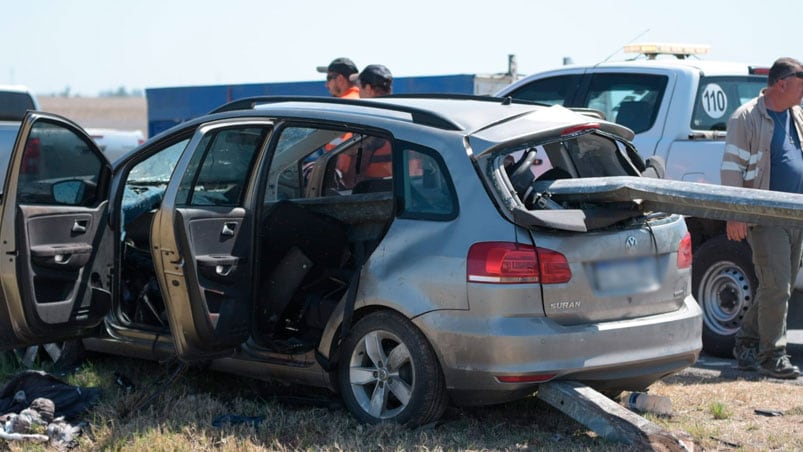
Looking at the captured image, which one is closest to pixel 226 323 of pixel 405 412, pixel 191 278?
pixel 191 278

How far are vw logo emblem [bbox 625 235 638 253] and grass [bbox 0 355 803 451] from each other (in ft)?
2.97

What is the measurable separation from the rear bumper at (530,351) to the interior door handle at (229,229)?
1.14 m

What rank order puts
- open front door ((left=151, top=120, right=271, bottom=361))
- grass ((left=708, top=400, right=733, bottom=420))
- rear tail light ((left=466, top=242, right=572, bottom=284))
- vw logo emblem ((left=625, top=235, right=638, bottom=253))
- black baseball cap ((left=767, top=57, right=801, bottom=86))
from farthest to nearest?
black baseball cap ((left=767, top=57, right=801, bottom=86)) < grass ((left=708, top=400, right=733, bottom=420)) < open front door ((left=151, top=120, right=271, bottom=361)) < vw logo emblem ((left=625, top=235, right=638, bottom=253)) < rear tail light ((left=466, top=242, right=572, bottom=284))

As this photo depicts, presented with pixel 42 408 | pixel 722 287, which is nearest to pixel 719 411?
pixel 722 287

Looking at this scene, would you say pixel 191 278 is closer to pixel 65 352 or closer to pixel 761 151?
pixel 65 352

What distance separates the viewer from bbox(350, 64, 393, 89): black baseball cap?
27.7ft

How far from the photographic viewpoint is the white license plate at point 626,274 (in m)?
5.25

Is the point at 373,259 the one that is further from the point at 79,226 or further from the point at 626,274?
the point at 79,226

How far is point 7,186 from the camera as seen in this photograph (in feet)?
18.6

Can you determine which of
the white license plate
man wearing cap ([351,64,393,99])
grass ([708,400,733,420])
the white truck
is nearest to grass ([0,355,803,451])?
grass ([708,400,733,420])

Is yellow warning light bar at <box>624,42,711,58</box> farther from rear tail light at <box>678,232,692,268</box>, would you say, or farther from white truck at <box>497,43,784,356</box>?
rear tail light at <box>678,232,692,268</box>

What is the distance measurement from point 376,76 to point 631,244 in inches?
139

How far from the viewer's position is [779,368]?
693 cm

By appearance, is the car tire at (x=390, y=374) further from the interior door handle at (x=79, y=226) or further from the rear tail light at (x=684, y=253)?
the interior door handle at (x=79, y=226)
